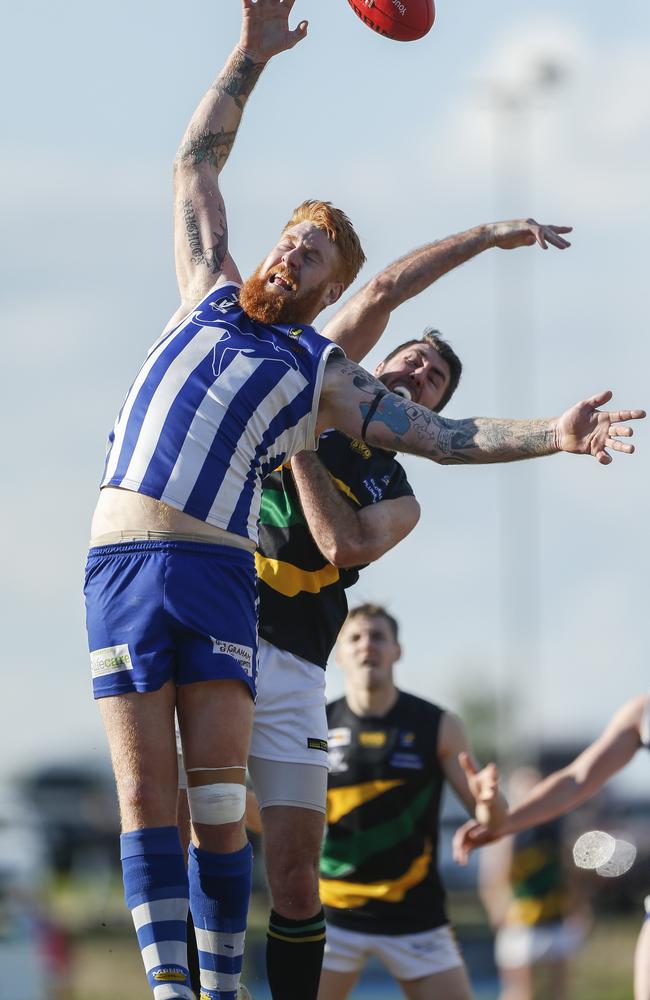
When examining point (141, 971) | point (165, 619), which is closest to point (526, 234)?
point (165, 619)

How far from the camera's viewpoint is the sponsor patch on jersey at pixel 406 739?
29.5 feet

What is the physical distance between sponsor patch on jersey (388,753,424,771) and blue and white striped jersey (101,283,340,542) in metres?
3.43

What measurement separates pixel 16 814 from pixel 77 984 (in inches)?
119

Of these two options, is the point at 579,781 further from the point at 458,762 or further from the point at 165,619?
the point at 165,619

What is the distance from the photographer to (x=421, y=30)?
291 inches

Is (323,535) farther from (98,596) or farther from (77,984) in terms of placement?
(77,984)

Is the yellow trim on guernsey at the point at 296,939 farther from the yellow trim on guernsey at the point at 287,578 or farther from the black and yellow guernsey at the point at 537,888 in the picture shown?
the black and yellow guernsey at the point at 537,888

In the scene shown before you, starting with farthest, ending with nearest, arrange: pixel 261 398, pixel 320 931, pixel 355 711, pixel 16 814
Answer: pixel 16 814 → pixel 355 711 → pixel 320 931 → pixel 261 398

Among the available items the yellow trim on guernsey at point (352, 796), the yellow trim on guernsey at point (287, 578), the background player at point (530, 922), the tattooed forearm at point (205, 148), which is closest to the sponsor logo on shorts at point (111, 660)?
the yellow trim on guernsey at point (287, 578)

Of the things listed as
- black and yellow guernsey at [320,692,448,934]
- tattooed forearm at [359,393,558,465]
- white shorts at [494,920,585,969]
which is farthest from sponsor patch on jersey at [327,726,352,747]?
tattooed forearm at [359,393,558,465]

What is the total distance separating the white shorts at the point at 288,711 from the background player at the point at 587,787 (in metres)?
1.30

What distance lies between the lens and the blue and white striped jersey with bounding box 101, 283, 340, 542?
5516 millimetres

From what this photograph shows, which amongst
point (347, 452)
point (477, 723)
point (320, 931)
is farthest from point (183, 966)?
point (477, 723)

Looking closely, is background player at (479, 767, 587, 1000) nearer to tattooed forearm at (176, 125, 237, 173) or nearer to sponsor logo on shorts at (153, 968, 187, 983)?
tattooed forearm at (176, 125, 237, 173)
